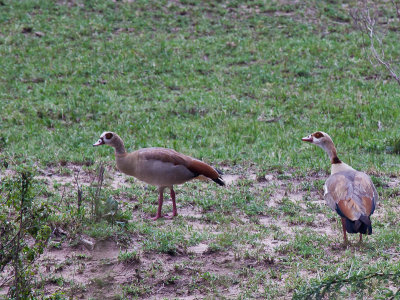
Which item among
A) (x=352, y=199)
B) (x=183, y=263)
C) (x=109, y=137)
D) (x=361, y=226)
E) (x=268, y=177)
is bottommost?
(x=268, y=177)

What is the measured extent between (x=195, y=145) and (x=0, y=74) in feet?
17.7

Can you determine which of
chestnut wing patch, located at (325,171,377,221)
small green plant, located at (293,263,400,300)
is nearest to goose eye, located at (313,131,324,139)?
chestnut wing patch, located at (325,171,377,221)

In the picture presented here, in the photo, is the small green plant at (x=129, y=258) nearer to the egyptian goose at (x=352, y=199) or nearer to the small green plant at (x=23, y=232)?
the small green plant at (x=23, y=232)

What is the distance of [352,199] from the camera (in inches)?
244

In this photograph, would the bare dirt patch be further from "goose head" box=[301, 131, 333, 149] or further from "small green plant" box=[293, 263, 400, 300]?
"goose head" box=[301, 131, 333, 149]

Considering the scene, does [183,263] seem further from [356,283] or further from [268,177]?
[268,177]

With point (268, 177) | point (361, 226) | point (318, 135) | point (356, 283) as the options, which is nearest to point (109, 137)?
point (268, 177)

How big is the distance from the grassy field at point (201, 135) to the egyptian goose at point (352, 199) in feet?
1.21

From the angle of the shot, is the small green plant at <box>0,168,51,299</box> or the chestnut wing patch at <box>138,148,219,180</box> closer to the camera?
the small green plant at <box>0,168,51,299</box>

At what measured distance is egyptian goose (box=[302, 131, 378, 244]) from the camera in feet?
Result: 19.2

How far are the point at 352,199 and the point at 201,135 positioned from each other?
5.14 m

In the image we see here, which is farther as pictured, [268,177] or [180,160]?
[268,177]

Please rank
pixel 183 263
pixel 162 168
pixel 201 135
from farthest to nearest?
pixel 201 135 → pixel 162 168 → pixel 183 263

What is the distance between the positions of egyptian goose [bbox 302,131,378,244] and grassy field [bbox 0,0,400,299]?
367mm
